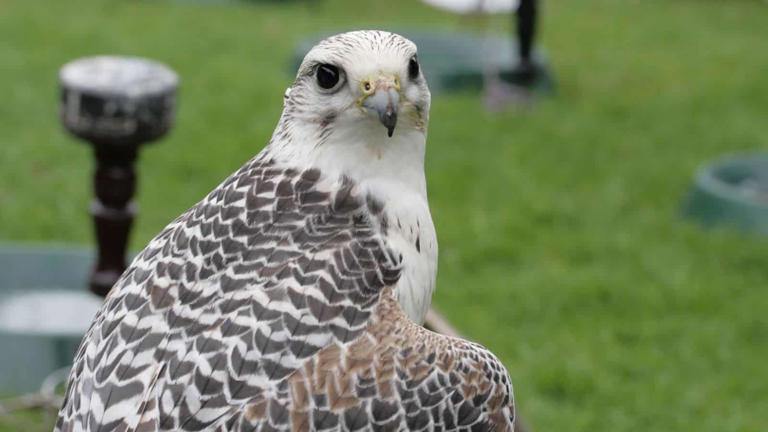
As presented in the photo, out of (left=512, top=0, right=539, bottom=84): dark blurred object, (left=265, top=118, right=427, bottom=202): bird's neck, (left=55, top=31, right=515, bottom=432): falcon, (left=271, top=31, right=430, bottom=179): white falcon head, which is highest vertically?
(left=271, top=31, right=430, bottom=179): white falcon head

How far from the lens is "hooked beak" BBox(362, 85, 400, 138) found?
2.39 metres

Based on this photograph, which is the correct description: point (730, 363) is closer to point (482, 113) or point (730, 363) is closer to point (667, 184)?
point (667, 184)

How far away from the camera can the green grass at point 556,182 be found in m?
5.51

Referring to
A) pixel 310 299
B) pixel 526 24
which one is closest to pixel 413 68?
pixel 310 299

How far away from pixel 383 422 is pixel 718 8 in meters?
11.8

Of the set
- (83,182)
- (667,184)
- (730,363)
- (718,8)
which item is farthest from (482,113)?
(718,8)

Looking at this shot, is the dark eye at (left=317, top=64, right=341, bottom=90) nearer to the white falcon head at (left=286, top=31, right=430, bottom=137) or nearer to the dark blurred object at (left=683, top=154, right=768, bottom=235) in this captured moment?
the white falcon head at (left=286, top=31, right=430, bottom=137)

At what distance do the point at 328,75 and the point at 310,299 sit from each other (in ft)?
1.52

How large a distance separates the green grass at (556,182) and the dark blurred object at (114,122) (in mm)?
1029

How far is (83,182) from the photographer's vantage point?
7227 millimetres

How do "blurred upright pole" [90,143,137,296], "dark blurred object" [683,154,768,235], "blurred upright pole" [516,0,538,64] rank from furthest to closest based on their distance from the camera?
"blurred upright pole" [516,0,538,64]
"dark blurred object" [683,154,768,235]
"blurred upright pole" [90,143,137,296]

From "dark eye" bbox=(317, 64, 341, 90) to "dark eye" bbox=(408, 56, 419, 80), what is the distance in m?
0.15

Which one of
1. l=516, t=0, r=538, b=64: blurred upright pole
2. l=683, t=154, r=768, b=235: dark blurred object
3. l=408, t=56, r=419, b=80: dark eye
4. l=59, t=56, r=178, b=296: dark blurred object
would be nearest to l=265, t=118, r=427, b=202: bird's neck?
l=408, t=56, r=419, b=80: dark eye

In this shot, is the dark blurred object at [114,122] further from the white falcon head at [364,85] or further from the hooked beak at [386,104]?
the hooked beak at [386,104]
